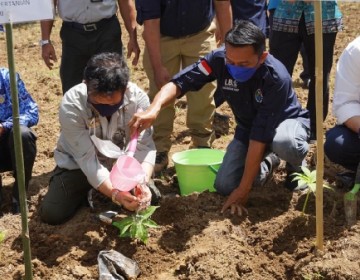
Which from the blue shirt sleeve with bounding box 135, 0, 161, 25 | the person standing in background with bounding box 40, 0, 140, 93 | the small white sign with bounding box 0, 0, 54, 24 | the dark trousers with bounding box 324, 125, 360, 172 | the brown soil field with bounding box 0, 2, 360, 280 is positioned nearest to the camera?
the small white sign with bounding box 0, 0, 54, 24

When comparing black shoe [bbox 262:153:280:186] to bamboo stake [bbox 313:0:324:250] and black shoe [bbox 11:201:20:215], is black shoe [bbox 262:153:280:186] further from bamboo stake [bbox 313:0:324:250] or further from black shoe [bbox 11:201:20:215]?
black shoe [bbox 11:201:20:215]

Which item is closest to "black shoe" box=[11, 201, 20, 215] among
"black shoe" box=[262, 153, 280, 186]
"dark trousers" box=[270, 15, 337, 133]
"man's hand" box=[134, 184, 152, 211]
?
"man's hand" box=[134, 184, 152, 211]

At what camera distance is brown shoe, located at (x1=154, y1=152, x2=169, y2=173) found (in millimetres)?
4453

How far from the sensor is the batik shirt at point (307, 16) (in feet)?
14.3

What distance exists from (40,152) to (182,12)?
1.71 metres

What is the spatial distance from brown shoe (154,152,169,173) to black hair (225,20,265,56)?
54.2 inches

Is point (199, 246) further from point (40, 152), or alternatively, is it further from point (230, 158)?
point (40, 152)

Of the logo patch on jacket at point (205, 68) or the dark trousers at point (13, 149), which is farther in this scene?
the dark trousers at point (13, 149)

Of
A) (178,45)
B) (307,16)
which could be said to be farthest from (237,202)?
(307,16)

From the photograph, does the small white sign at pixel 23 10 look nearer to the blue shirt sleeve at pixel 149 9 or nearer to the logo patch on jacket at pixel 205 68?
the logo patch on jacket at pixel 205 68

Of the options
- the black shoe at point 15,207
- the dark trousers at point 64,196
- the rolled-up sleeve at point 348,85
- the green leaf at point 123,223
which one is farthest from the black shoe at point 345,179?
the black shoe at point 15,207

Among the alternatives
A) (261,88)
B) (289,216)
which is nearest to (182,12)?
(261,88)

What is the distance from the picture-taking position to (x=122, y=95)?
3.42 metres

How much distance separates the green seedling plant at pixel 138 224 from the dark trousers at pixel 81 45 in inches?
60.3
